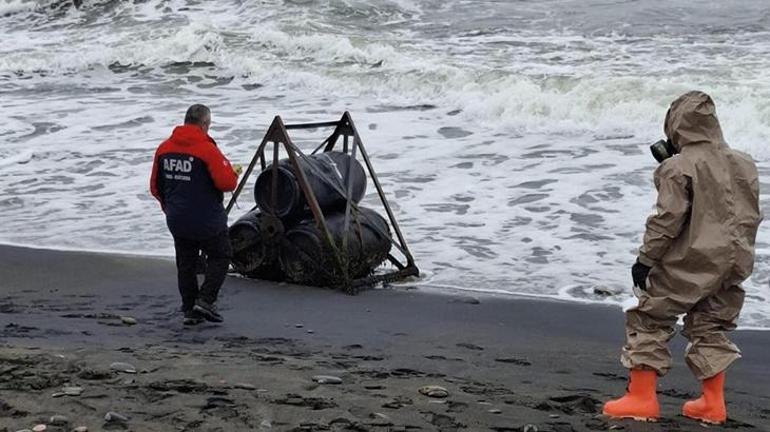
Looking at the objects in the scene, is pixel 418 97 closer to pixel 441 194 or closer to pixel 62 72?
pixel 441 194

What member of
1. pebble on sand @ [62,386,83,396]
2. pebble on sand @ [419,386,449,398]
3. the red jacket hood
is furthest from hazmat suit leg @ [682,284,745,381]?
the red jacket hood

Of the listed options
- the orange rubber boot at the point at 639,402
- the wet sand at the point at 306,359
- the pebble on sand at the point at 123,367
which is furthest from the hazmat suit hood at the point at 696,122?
the pebble on sand at the point at 123,367

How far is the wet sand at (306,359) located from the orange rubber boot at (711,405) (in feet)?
0.22

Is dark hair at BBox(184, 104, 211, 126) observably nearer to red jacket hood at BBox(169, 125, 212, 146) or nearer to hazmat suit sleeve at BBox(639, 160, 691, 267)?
red jacket hood at BBox(169, 125, 212, 146)

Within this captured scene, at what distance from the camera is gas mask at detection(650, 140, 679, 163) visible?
15.8ft

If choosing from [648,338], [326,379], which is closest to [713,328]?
[648,338]

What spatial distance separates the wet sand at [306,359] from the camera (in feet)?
14.8

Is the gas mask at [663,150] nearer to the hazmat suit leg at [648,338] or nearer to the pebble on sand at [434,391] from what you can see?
the hazmat suit leg at [648,338]

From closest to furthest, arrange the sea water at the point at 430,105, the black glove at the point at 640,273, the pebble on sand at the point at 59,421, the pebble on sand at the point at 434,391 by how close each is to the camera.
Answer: the pebble on sand at the point at 59,421 → the black glove at the point at 640,273 → the pebble on sand at the point at 434,391 → the sea water at the point at 430,105

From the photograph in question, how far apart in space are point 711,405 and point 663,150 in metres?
1.14

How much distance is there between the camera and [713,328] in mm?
4859

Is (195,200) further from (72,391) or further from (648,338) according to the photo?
(648,338)

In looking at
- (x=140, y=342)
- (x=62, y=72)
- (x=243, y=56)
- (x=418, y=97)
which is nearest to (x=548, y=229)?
(x=140, y=342)

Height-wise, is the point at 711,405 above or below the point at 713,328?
below
